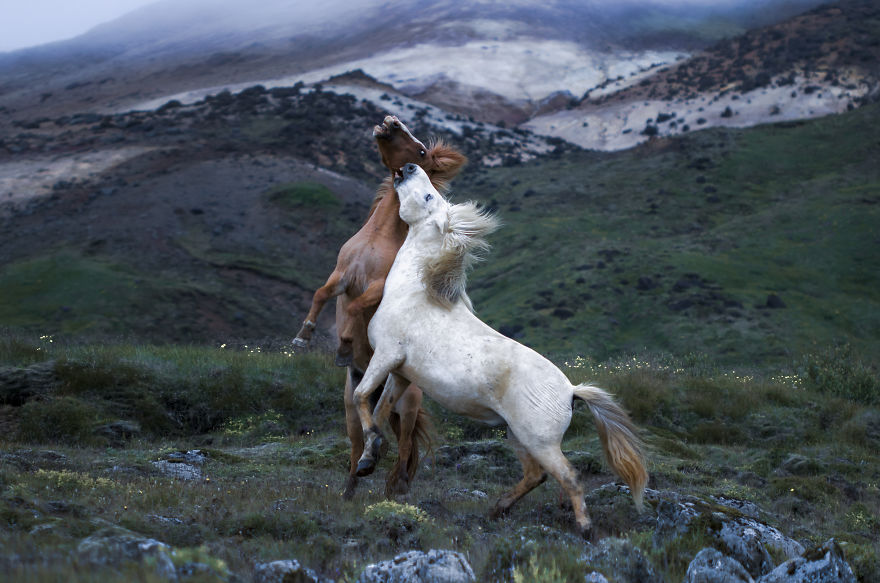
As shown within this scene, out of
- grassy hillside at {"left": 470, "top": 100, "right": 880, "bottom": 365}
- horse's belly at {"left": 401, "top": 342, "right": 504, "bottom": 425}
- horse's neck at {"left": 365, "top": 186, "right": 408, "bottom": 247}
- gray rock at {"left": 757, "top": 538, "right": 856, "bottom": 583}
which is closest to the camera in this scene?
gray rock at {"left": 757, "top": 538, "right": 856, "bottom": 583}

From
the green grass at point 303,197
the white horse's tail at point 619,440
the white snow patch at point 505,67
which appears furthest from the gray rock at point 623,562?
the white snow patch at point 505,67

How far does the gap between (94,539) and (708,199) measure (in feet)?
129

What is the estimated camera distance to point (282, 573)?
14.3 feet

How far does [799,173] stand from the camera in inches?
1688

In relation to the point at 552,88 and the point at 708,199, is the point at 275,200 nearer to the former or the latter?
the point at 708,199

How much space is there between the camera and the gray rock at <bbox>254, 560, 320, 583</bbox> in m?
4.34

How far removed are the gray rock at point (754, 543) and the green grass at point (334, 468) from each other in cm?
22

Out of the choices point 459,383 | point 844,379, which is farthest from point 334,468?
point 844,379

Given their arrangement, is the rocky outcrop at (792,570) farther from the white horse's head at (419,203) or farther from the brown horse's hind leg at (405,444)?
the white horse's head at (419,203)

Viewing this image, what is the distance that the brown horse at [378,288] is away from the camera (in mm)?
7215

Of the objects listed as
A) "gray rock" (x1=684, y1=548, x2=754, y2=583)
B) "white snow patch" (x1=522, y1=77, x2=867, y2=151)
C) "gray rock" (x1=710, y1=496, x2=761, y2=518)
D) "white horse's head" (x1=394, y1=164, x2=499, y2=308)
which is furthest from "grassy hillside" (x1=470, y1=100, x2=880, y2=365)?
"gray rock" (x1=684, y1=548, x2=754, y2=583)

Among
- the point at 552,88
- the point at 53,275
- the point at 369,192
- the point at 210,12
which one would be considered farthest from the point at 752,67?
the point at 210,12

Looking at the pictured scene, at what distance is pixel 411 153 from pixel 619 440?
10.9 ft

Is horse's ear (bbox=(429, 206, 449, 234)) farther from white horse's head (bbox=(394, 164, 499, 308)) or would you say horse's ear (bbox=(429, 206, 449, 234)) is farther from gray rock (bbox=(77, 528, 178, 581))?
gray rock (bbox=(77, 528, 178, 581))
